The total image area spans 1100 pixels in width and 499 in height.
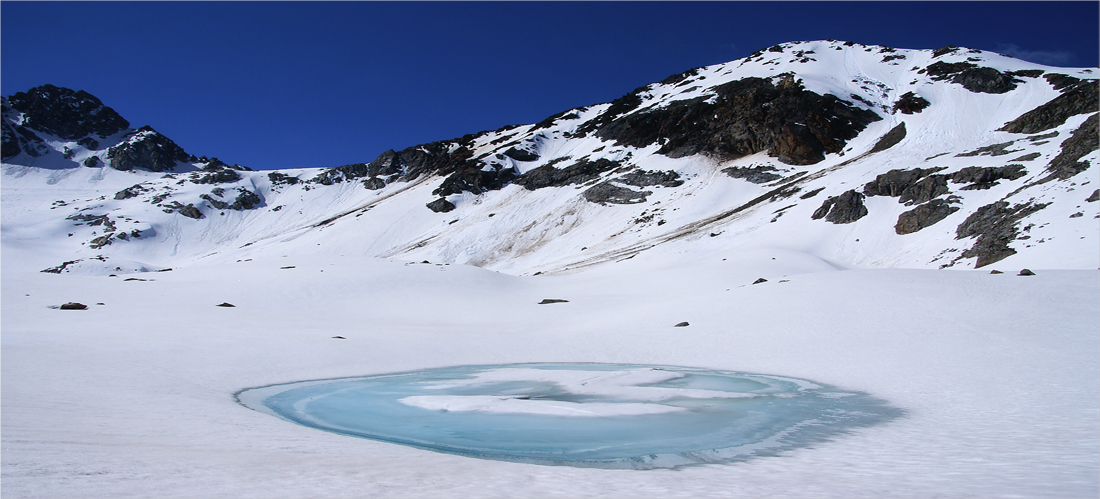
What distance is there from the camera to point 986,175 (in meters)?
45.2

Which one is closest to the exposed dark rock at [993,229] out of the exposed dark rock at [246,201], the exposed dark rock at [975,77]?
the exposed dark rock at [975,77]

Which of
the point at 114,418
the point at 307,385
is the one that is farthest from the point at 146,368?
the point at 114,418

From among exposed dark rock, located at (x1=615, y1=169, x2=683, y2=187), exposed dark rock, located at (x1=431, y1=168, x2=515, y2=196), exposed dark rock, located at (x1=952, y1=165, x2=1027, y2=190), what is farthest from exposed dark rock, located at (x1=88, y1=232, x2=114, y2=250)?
exposed dark rock, located at (x1=952, y1=165, x2=1027, y2=190)

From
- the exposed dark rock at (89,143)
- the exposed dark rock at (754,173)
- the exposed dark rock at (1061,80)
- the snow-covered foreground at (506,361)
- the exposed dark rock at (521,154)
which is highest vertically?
the exposed dark rock at (89,143)

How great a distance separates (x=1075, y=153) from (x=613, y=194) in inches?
1885

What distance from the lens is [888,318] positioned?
54.6 ft

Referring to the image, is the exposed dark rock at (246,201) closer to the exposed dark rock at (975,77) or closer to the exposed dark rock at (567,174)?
the exposed dark rock at (567,174)

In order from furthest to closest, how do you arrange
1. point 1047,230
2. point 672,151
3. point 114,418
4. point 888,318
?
point 672,151 → point 1047,230 → point 888,318 → point 114,418

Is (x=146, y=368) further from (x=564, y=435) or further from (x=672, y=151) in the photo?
(x=672, y=151)

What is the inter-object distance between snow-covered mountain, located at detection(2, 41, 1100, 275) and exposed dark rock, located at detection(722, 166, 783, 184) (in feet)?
1.20

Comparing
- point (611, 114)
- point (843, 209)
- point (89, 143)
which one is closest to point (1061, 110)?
point (843, 209)

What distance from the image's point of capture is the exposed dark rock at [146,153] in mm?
133875

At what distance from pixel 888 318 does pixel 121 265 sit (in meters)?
84.9

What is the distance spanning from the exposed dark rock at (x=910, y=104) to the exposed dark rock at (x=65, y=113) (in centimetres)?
18980
